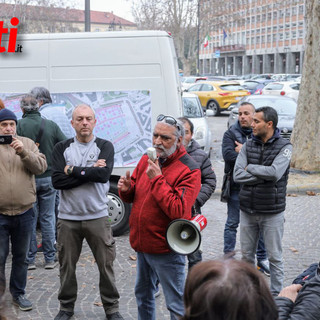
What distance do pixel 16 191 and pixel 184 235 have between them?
173cm

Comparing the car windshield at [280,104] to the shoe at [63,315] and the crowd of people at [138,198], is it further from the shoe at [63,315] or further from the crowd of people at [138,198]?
the shoe at [63,315]

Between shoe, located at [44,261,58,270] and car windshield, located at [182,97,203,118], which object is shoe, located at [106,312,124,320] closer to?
shoe, located at [44,261,58,270]

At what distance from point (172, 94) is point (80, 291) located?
8.83ft

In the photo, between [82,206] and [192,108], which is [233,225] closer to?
[82,206]

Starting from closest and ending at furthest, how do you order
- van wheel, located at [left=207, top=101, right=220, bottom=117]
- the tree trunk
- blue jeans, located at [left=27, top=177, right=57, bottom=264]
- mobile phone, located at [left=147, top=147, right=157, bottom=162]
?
mobile phone, located at [left=147, top=147, right=157, bottom=162]
blue jeans, located at [left=27, top=177, right=57, bottom=264]
the tree trunk
van wheel, located at [left=207, top=101, right=220, bottom=117]

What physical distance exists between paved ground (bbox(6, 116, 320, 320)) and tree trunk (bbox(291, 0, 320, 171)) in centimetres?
197

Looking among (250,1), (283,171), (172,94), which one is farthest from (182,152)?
(250,1)

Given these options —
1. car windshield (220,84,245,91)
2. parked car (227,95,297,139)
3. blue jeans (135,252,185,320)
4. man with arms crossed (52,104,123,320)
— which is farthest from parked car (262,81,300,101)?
blue jeans (135,252,185,320)

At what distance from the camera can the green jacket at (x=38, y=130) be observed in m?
5.79

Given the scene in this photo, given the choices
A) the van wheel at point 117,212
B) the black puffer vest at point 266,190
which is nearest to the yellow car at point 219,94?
the van wheel at point 117,212

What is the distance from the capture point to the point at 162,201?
3555mm

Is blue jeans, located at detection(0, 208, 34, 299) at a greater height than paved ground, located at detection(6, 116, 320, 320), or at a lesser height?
greater

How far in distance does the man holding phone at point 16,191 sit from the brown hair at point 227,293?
3.15 metres

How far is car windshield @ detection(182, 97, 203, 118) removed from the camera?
13.5 meters
